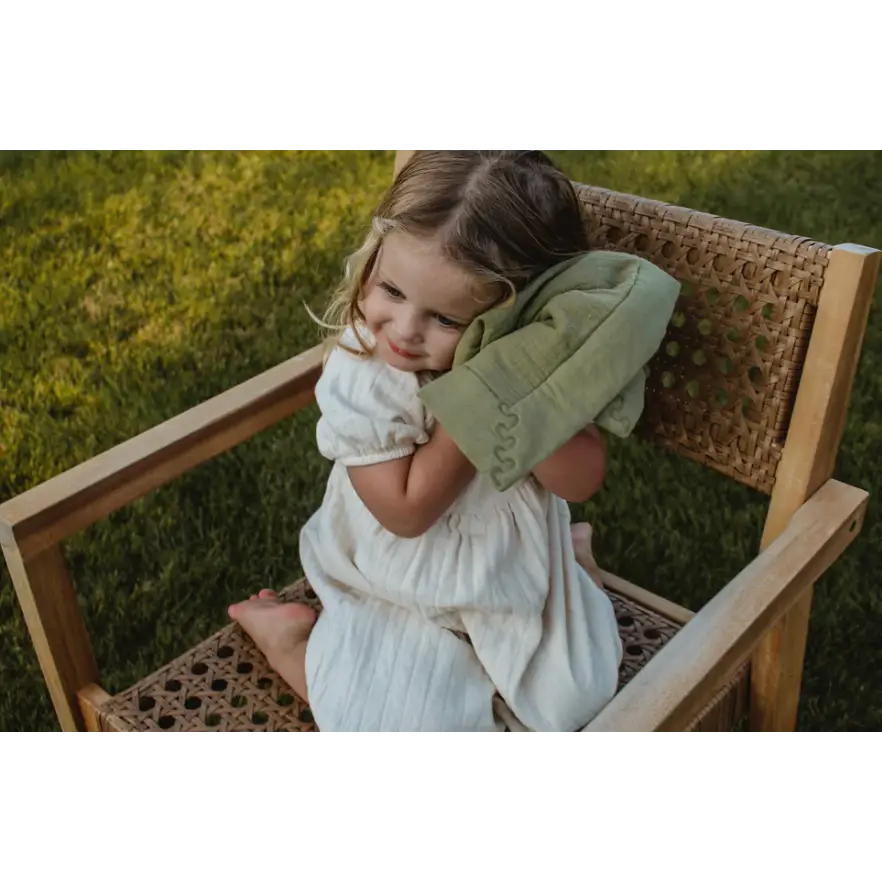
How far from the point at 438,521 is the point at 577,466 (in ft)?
0.70

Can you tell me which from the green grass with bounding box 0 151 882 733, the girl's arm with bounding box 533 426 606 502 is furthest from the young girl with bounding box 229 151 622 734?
the green grass with bounding box 0 151 882 733

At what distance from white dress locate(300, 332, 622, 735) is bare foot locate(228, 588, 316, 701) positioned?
2.8 inches

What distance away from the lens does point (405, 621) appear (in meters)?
1.38

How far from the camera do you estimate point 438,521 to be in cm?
134

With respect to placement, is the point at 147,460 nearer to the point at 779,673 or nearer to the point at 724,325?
the point at 724,325

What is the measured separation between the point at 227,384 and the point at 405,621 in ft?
4.48

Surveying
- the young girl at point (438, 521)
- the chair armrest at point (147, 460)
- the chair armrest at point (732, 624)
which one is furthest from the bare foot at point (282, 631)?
the chair armrest at point (732, 624)

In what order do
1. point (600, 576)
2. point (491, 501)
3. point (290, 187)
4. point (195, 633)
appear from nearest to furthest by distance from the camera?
point (491, 501), point (600, 576), point (195, 633), point (290, 187)

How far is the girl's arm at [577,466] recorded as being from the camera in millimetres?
1220

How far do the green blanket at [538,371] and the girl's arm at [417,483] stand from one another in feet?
0.30

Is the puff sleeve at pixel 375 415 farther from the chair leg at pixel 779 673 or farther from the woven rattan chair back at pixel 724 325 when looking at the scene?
the chair leg at pixel 779 673
